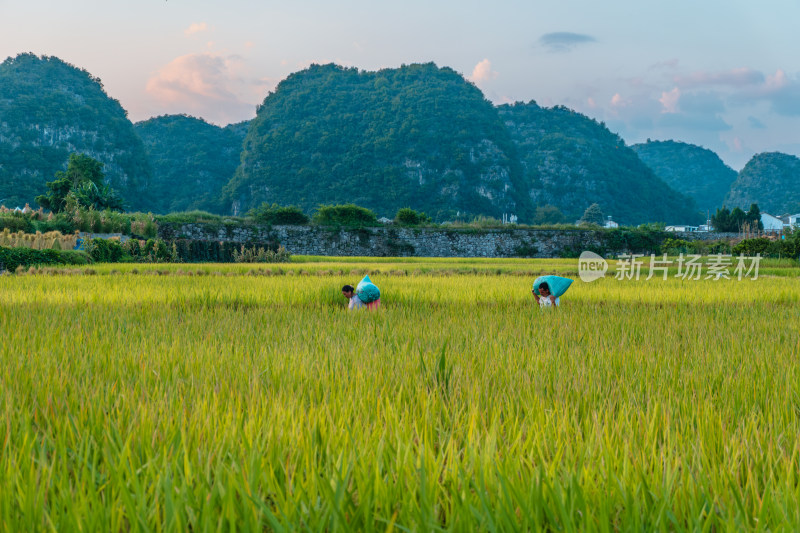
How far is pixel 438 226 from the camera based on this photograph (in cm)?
A: 3575

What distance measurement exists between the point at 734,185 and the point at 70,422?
140m

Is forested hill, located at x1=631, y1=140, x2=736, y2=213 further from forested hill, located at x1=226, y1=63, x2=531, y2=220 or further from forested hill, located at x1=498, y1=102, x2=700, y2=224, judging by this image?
forested hill, located at x1=226, y1=63, x2=531, y2=220

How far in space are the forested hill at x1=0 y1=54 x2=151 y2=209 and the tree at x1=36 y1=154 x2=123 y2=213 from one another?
80.6ft

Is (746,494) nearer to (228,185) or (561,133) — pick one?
(228,185)

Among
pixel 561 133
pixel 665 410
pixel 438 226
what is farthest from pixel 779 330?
pixel 561 133

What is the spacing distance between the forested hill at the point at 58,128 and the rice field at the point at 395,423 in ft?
237

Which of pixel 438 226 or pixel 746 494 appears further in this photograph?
pixel 438 226

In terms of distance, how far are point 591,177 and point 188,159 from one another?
72.0 m

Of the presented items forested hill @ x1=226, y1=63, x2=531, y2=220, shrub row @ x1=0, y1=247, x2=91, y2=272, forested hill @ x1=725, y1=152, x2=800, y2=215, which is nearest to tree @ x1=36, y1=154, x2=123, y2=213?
shrub row @ x1=0, y1=247, x2=91, y2=272

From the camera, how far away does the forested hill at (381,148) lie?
2990 inches

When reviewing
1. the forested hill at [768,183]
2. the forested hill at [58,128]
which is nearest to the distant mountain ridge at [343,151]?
the forested hill at [58,128]

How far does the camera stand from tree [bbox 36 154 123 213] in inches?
1195

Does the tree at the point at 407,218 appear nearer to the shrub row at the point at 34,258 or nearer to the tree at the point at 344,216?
the tree at the point at 344,216

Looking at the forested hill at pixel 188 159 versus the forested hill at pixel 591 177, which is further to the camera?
the forested hill at pixel 591 177
